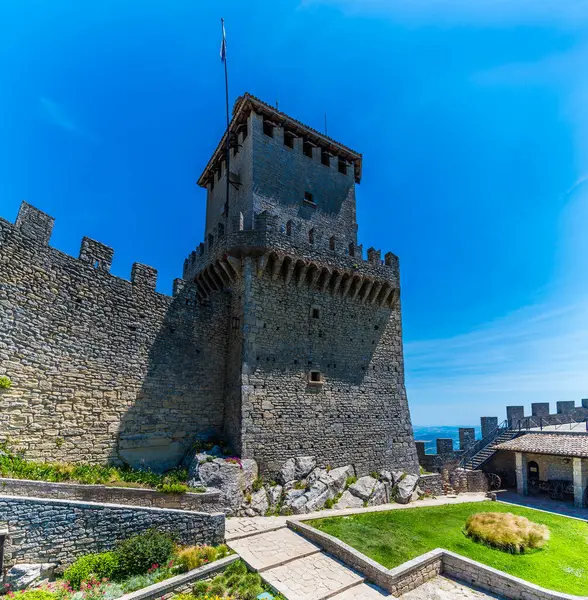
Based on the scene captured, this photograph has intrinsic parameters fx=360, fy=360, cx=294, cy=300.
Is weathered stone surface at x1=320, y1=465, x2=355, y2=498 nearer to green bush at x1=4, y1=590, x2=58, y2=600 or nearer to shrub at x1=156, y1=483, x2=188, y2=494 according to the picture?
shrub at x1=156, y1=483, x2=188, y2=494

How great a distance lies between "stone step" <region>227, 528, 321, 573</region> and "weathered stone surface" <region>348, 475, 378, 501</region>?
15.4 feet

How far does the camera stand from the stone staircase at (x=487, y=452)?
2254 centimetres

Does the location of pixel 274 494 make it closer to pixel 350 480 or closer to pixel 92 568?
pixel 350 480

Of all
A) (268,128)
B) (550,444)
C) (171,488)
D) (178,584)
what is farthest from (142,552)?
(550,444)

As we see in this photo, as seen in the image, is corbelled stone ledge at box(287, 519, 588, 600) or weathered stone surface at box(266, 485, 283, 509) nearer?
corbelled stone ledge at box(287, 519, 588, 600)

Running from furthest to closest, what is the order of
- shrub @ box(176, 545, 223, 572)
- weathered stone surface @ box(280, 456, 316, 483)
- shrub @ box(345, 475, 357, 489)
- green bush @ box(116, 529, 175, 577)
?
shrub @ box(345, 475, 357, 489)
weathered stone surface @ box(280, 456, 316, 483)
shrub @ box(176, 545, 223, 572)
green bush @ box(116, 529, 175, 577)

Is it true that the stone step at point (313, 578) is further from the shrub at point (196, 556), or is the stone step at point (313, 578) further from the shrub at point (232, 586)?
the shrub at point (196, 556)

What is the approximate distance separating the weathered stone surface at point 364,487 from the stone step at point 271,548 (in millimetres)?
4692

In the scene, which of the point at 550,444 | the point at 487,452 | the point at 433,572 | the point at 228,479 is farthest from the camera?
the point at 487,452

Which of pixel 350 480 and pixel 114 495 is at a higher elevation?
pixel 114 495

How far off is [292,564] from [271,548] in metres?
0.87

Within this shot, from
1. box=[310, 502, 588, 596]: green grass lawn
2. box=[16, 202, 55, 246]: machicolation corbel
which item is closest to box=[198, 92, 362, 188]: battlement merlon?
box=[16, 202, 55, 246]: machicolation corbel

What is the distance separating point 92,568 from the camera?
26.9 ft

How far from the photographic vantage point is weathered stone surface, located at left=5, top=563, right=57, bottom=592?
7461 millimetres
